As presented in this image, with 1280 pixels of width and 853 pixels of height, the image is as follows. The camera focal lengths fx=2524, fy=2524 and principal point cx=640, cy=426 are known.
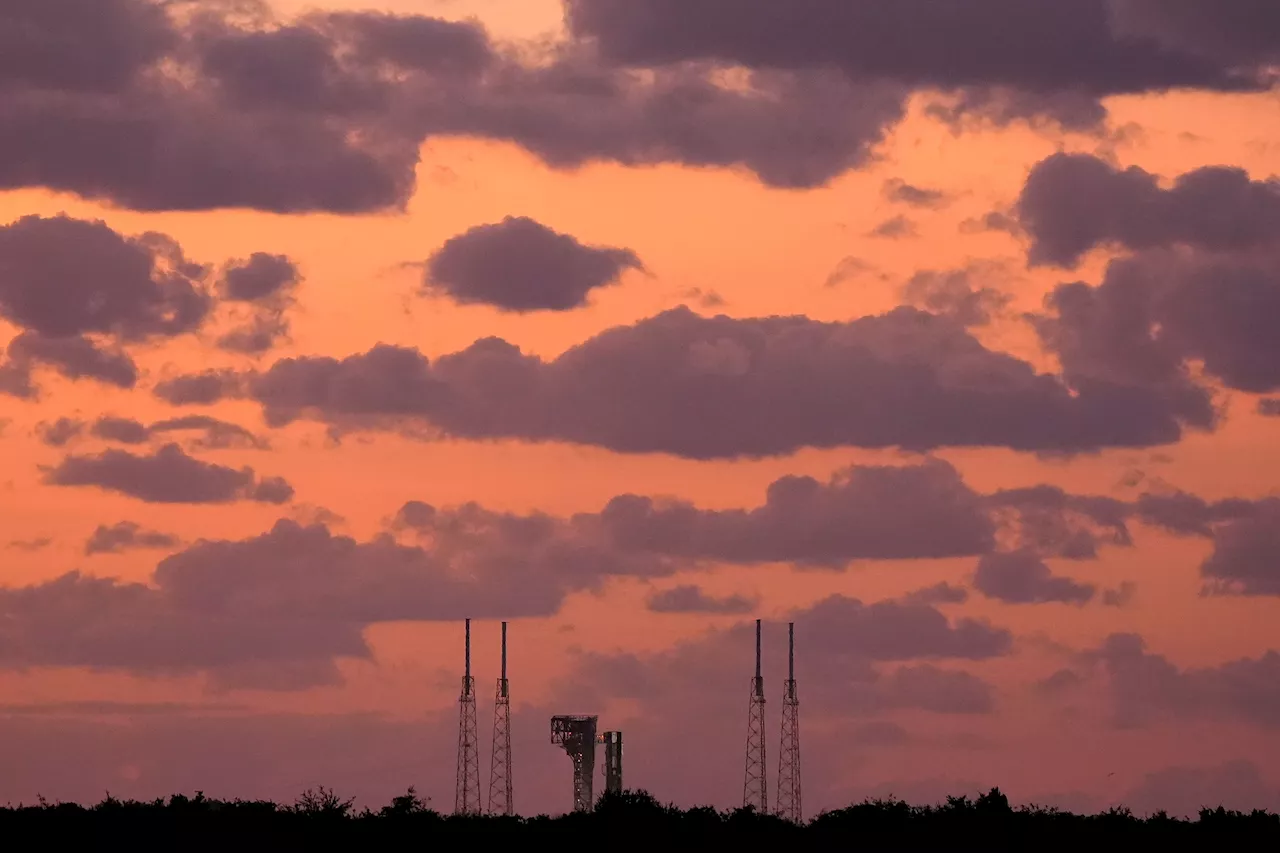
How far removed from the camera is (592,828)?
129 meters

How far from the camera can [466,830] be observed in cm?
12650

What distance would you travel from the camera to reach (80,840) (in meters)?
121

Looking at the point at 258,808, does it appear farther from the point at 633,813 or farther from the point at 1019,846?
the point at 1019,846

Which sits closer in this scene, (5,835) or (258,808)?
(5,835)

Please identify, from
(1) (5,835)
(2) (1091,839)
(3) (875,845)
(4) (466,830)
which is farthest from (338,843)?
(2) (1091,839)

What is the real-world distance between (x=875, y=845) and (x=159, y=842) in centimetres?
3694

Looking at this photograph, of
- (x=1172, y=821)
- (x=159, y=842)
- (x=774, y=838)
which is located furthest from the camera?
(x=1172, y=821)

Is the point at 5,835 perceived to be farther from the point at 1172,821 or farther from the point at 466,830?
the point at 1172,821

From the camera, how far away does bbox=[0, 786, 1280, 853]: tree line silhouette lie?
12362 cm

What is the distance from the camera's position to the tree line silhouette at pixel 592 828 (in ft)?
406

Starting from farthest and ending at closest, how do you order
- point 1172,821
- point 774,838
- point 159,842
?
point 1172,821
point 774,838
point 159,842

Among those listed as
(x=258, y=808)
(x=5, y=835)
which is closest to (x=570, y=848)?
(x=258, y=808)

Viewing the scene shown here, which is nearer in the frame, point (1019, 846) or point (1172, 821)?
point (1019, 846)

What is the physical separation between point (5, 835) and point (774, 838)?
38.2 m
